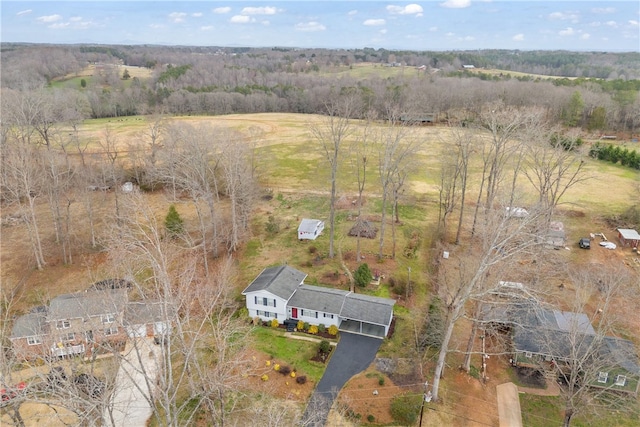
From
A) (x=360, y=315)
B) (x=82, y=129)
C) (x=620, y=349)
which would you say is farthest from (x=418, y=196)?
(x=82, y=129)

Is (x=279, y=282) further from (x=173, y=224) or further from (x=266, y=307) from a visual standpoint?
(x=173, y=224)

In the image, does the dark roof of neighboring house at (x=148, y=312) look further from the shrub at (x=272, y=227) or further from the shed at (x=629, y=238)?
the shed at (x=629, y=238)

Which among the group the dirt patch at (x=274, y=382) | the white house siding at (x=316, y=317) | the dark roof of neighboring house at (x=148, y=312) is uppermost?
the dark roof of neighboring house at (x=148, y=312)

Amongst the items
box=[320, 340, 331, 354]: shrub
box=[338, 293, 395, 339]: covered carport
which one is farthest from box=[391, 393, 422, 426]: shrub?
box=[338, 293, 395, 339]: covered carport

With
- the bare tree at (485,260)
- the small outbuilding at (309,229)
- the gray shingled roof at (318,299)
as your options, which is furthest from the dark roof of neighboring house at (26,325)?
the bare tree at (485,260)

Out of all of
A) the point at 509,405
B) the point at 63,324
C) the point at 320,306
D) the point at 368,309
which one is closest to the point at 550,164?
the point at 368,309
